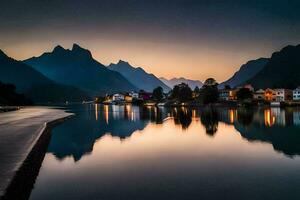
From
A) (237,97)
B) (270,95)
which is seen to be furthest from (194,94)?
(270,95)

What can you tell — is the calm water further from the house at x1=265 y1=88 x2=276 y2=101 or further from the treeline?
the house at x1=265 y1=88 x2=276 y2=101

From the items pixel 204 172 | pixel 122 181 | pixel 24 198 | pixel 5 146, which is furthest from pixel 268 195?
pixel 5 146

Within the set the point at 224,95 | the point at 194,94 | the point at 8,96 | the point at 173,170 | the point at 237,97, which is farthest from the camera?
the point at 224,95

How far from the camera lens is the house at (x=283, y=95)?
139988 mm

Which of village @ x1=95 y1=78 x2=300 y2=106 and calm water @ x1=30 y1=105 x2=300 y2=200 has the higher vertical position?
village @ x1=95 y1=78 x2=300 y2=106

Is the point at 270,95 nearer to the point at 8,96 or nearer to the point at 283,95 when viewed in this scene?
the point at 283,95

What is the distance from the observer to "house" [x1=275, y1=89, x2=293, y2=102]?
13999cm

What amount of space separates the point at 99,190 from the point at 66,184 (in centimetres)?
225

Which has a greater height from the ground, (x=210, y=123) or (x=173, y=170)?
(x=210, y=123)

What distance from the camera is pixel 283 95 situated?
459 ft

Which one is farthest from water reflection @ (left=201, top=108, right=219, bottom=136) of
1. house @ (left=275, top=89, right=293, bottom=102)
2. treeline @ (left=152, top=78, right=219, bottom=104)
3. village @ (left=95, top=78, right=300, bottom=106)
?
house @ (left=275, top=89, right=293, bottom=102)

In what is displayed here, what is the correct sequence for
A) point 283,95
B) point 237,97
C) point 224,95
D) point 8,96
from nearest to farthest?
point 8,96 → point 237,97 → point 283,95 → point 224,95

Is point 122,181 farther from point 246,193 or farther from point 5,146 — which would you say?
point 5,146

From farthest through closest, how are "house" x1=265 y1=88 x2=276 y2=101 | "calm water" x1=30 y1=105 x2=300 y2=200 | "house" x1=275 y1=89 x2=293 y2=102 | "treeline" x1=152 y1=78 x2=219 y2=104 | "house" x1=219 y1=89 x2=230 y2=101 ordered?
"house" x1=219 y1=89 x2=230 y2=101 → "house" x1=265 y1=88 x2=276 y2=101 → "house" x1=275 y1=89 x2=293 y2=102 → "treeline" x1=152 y1=78 x2=219 y2=104 → "calm water" x1=30 y1=105 x2=300 y2=200
